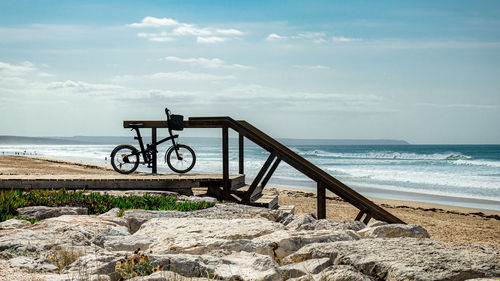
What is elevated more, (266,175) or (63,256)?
(266,175)

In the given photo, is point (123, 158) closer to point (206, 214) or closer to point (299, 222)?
point (206, 214)

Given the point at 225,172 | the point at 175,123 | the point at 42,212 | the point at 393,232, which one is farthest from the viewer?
the point at 175,123

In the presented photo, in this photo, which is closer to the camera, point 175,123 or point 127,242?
point 127,242

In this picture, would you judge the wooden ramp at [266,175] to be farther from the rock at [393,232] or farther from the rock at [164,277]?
the rock at [164,277]

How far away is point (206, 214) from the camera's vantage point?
7.11 metres

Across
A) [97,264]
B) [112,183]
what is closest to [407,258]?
[97,264]

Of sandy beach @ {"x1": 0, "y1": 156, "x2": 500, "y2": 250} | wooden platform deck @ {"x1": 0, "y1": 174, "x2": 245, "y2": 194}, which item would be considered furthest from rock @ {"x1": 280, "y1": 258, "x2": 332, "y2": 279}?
sandy beach @ {"x1": 0, "y1": 156, "x2": 500, "y2": 250}

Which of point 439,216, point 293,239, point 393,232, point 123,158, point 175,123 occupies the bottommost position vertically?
point 439,216

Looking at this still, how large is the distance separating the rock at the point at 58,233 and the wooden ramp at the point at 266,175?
3827 millimetres

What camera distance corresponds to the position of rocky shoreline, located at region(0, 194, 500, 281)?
3.98m

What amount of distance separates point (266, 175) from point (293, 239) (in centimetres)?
522

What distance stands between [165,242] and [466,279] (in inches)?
110

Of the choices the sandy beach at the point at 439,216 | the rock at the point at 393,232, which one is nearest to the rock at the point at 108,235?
the rock at the point at 393,232

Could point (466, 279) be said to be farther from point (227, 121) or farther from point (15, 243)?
point (227, 121)
